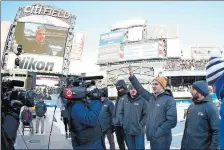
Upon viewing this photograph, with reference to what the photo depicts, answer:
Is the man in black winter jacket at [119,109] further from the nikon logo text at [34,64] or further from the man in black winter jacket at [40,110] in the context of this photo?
the nikon logo text at [34,64]

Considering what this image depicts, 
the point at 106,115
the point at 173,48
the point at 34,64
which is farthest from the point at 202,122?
the point at 173,48

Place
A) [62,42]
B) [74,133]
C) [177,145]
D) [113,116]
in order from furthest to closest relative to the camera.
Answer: [62,42] < [177,145] < [113,116] < [74,133]

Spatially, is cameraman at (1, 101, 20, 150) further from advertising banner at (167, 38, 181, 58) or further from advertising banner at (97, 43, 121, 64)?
advertising banner at (97, 43, 121, 64)

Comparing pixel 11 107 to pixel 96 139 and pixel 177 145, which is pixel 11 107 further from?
pixel 177 145

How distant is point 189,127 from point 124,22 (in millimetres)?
61460

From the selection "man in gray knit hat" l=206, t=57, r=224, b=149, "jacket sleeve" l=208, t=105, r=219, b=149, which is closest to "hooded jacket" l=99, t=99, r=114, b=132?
"jacket sleeve" l=208, t=105, r=219, b=149

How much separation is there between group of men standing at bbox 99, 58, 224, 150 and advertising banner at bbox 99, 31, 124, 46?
54.3 meters

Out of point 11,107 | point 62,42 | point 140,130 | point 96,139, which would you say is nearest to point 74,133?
point 96,139

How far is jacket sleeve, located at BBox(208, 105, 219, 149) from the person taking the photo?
2.66 meters

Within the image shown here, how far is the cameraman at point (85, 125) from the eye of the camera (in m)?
2.71

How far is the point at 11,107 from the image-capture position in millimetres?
2574

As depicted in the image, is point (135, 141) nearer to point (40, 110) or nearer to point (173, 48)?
point (40, 110)

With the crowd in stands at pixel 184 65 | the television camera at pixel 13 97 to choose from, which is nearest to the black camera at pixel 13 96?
the television camera at pixel 13 97

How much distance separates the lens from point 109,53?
5769 centimetres
